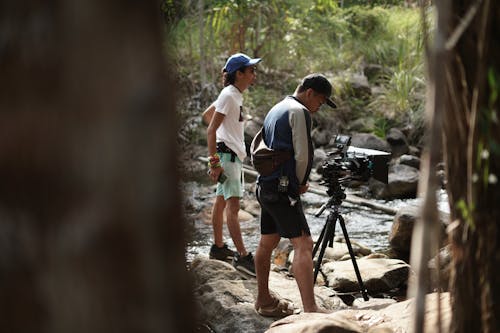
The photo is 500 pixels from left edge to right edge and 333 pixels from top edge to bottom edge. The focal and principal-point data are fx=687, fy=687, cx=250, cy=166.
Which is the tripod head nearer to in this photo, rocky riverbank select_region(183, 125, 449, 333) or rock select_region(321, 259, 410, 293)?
rocky riverbank select_region(183, 125, 449, 333)

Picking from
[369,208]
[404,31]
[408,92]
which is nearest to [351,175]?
[369,208]

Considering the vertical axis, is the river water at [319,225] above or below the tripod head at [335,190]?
below

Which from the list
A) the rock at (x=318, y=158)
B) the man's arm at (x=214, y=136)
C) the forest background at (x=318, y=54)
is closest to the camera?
the man's arm at (x=214, y=136)

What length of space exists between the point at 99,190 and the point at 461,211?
1.29m

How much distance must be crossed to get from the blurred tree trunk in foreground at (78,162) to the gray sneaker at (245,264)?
12.6 feet

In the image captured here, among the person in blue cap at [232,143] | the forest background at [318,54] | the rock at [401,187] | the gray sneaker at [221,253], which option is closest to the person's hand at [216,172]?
the person in blue cap at [232,143]

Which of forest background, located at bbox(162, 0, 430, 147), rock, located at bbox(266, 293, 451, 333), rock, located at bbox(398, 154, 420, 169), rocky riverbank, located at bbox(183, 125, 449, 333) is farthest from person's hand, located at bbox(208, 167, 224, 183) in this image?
forest background, located at bbox(162, 0, 430, 147)

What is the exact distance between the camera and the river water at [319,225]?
691 cm

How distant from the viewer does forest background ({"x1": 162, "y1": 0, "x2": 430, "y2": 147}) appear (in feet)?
41.1

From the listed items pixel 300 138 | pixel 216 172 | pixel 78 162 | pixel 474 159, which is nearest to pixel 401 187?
pixel 216 172

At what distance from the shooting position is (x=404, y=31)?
1473cm

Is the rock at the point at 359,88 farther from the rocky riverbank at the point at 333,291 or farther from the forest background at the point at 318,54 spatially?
the rocky riverbank at the point at 333,291

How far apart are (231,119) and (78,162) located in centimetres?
389

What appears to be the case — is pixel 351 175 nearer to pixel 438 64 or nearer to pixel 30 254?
pixel 438 64
